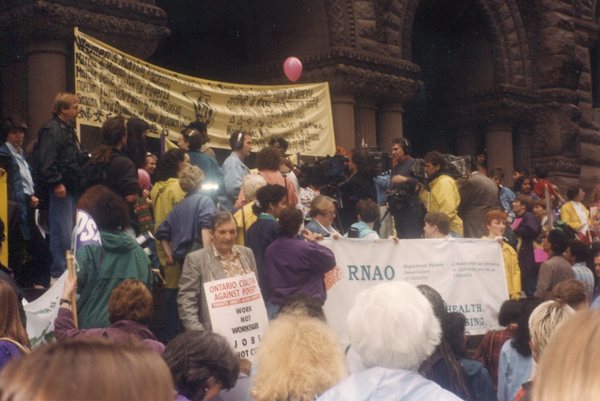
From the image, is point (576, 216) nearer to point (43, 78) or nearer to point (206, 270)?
point (43, 78)

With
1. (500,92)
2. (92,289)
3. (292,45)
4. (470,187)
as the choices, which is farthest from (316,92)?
(92,289)

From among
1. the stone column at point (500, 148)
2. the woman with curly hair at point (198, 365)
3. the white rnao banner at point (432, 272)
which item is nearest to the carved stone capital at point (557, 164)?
the stone column at point (500, 148)

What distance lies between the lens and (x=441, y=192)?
10602 millimetres

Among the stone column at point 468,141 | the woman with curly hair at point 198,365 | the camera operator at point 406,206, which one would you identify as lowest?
the woman with curly hair at point 198,365

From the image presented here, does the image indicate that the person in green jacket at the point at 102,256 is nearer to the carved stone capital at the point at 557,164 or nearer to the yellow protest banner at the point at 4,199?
the yellow protest banner at the point at 4,199

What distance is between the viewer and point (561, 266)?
9680 mm

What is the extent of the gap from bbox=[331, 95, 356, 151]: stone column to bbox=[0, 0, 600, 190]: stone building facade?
0.02 m

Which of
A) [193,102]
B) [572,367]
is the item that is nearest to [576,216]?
[193,102]

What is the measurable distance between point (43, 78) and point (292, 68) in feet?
13.3

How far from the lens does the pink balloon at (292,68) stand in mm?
13516

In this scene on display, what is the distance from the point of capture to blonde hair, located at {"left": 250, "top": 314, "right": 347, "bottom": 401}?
404cm

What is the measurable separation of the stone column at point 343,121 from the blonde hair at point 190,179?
6.34 m

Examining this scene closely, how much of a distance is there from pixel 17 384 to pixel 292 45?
13.3 m

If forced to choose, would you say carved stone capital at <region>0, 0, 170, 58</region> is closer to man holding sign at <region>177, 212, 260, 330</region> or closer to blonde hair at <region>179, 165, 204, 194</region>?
blonde hair at <region>179, 165, 204, 194</region>
